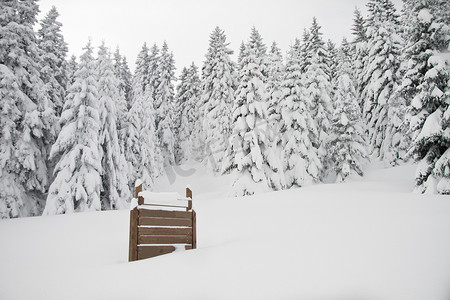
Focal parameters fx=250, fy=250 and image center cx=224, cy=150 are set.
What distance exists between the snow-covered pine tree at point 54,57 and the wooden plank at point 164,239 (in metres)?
18.9

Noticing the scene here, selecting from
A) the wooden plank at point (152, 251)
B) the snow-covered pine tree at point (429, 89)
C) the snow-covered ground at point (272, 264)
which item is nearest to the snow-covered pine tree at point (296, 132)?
the snow-covered pine tree at point (429, 89)

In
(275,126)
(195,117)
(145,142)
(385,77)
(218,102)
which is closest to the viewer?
Result: (275,126)

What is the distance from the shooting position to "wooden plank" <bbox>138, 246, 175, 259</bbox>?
21.0ft

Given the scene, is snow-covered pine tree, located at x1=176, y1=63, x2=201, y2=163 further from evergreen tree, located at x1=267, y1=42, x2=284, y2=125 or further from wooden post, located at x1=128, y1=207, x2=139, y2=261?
wooden post, located at x1=128, y1=207, x2=139, y2=261

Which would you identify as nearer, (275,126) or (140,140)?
(275,126)

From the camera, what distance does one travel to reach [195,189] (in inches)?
1335

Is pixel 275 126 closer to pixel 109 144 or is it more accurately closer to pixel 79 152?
pixel 109 144

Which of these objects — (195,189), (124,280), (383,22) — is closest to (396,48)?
(383,22)

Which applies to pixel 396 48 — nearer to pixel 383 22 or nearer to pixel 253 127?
pixel 383 22

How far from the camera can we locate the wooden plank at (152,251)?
641 cm

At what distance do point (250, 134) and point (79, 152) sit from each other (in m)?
12.2

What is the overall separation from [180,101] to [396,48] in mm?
32413

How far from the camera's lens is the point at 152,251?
6.57m

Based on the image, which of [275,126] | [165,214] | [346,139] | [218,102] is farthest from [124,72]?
[165,214]
